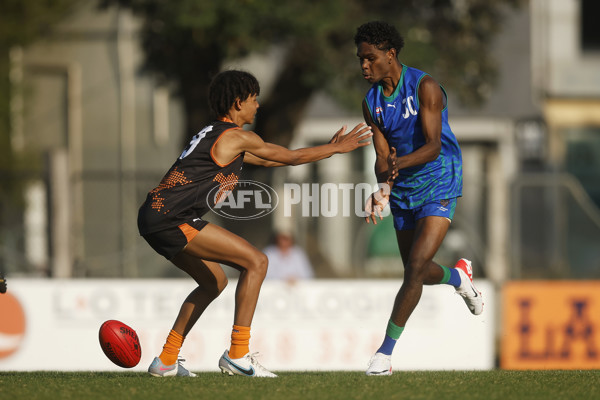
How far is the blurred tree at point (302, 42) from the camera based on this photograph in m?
14.5

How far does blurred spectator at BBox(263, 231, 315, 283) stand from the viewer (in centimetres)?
1314

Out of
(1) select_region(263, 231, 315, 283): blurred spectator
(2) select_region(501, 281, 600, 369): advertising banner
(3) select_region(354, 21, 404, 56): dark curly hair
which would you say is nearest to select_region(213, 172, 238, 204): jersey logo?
(3) select_region(354, 21, 404, 56): dark curly hair

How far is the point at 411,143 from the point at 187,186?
1.54 m

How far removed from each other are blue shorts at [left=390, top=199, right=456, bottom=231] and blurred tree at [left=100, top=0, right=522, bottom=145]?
758 cm

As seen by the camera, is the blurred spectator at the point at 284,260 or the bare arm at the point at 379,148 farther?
the blurred spectator at the point at 284,260

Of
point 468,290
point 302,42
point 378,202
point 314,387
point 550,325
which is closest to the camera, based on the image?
point 314,387

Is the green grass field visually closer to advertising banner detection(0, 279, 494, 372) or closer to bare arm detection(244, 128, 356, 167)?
bare arm detection(244, 128, 356, 167)

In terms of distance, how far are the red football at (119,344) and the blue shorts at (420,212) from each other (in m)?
2.00

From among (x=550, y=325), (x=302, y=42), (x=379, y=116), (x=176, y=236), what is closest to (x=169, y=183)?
(x=176, y=236)

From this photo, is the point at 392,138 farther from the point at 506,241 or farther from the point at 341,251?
the point at 341,251

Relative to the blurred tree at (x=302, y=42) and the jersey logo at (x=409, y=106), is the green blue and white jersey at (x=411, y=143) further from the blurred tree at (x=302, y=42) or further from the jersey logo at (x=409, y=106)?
the blurred tree at (x=302, y=42)

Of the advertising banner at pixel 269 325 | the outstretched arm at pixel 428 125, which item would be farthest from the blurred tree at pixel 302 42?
the outstretched arm at pixel 428 125

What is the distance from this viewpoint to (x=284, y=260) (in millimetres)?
13242

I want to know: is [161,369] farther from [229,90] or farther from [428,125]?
[428,125]
